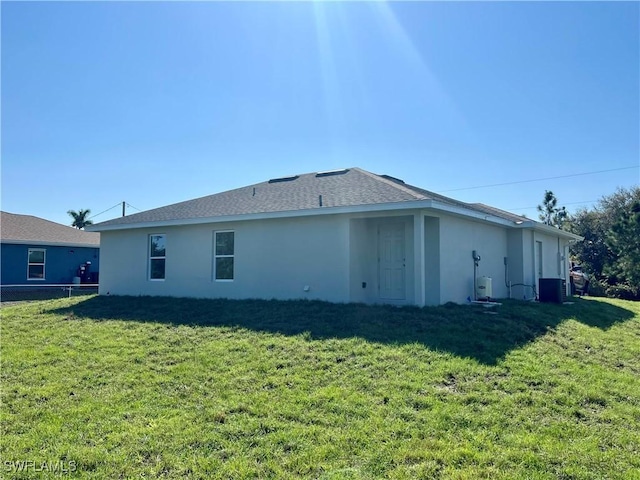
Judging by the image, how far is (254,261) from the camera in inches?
483

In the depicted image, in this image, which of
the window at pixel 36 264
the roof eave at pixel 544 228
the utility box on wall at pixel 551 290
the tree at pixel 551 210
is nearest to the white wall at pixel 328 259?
the roof eave at pixel 544 228

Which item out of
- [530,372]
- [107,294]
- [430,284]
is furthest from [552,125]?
[107,294]

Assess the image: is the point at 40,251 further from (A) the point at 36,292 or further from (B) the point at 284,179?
(B) the point at 284,179

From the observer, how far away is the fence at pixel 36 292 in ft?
60.1

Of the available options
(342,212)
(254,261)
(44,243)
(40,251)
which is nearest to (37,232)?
(40,251)

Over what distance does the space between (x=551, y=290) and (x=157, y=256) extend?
40.3ft

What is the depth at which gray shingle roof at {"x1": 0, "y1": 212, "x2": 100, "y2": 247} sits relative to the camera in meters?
21.7

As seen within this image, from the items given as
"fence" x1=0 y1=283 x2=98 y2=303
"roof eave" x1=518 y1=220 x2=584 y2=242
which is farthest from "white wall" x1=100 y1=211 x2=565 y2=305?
"fence" x1=0 y1=283 x2=98 y2=303

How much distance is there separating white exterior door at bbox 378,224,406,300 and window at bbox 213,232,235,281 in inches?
167

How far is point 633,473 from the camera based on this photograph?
143 inches

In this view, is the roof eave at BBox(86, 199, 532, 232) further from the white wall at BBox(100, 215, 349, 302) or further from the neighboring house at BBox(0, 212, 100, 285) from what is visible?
the neighboring house at BBox(0, 212, 100, 285)

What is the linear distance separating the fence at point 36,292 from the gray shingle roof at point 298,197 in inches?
224

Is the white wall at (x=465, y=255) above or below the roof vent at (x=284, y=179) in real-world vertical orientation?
below

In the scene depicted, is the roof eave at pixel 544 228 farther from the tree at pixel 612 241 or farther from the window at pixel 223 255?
the window at pixel 223 255
